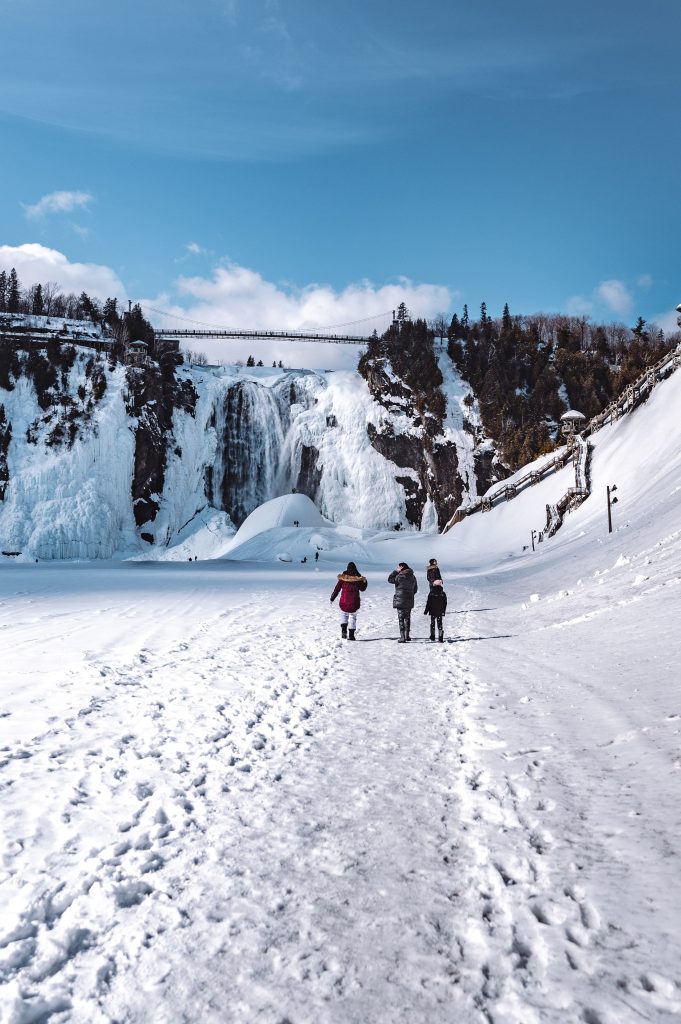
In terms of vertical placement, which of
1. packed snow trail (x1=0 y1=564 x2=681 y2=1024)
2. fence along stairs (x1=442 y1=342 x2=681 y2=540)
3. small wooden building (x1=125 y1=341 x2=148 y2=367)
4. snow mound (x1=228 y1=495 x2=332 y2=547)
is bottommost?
packed snow trail (x1=0 y1=564 x2=681 y2=1024)

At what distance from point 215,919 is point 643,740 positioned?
3394 millimetres

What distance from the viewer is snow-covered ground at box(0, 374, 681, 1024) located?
2227 mm

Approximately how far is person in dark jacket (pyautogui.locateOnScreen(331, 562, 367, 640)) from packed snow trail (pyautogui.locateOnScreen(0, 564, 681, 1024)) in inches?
130

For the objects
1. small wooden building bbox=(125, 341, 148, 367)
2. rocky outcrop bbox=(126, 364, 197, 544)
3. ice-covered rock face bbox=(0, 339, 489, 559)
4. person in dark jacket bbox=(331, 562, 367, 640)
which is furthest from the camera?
small wooden building bbox=(125, 341, 148, 367)

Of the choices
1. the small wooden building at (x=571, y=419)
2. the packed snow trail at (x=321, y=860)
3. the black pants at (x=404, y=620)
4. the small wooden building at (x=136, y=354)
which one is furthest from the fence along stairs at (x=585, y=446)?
the small wooden building at (x=136, y=354)

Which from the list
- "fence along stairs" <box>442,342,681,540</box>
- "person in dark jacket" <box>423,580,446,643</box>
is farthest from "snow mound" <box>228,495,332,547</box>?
"person in dark jacket" <box>423,580,446,643</box>

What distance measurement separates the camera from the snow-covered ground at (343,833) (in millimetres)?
2227

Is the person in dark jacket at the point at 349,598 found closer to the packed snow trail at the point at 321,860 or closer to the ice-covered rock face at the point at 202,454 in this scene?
the packed snow trail at the point at 321,860

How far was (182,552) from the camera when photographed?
168 feet

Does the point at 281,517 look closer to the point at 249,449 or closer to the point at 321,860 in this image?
the point at 249,449

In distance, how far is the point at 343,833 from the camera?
3.33 metres

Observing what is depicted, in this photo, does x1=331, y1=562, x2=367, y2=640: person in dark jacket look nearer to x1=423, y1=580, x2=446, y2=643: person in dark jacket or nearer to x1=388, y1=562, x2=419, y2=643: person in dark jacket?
x1=388, y1=562, x2=419, y2=643: person in dark jacket

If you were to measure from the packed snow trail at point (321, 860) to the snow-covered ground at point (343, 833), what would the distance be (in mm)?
13

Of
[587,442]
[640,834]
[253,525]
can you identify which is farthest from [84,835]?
[253,525]
